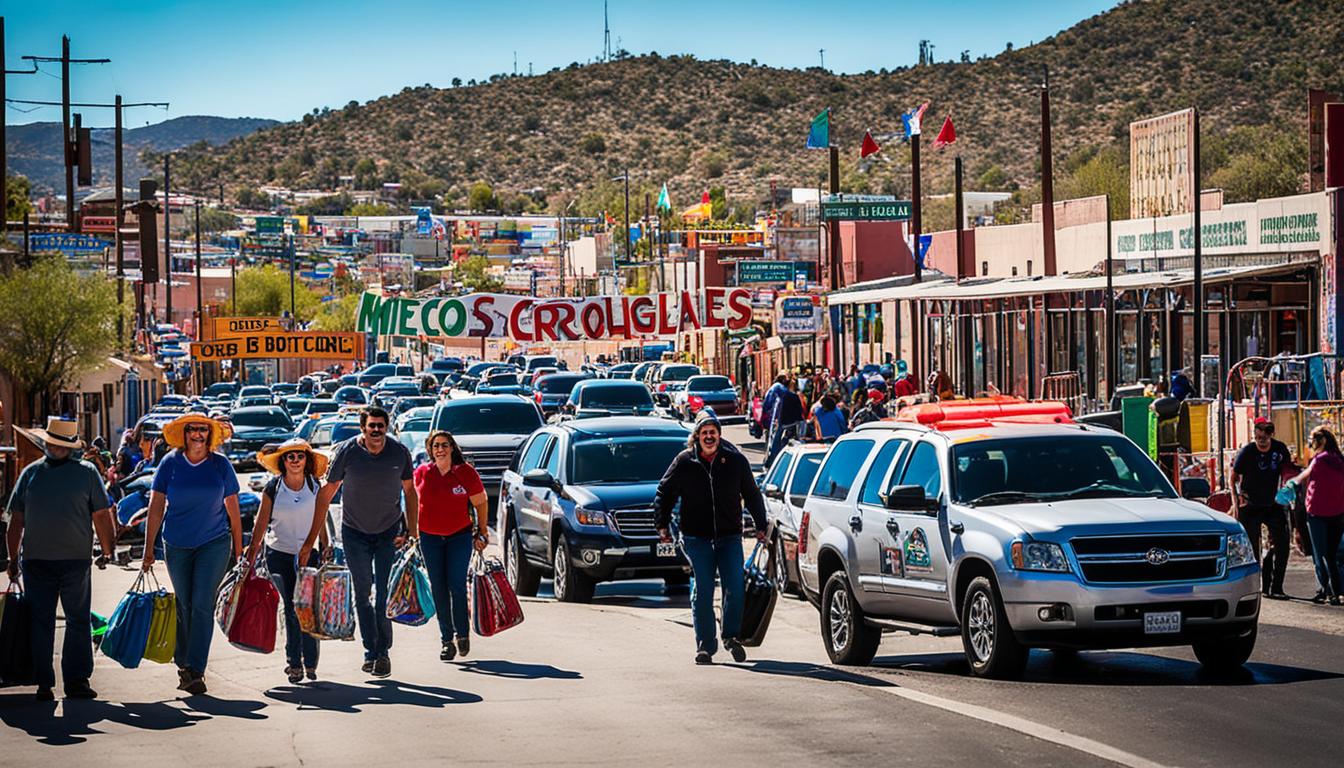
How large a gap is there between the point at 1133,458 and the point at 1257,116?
115 meters

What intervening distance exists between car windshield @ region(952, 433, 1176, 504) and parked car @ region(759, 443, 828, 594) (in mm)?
2330

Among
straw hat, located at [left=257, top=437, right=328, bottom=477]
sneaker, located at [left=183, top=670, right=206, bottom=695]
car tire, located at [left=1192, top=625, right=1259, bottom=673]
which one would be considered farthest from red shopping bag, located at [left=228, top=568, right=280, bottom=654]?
car tire, located at [left=1192, top=625, right=1259, bottom=673]

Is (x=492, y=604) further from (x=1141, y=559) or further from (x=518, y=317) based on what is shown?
(x=518, y=317)

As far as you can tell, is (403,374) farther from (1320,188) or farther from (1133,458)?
(1133,458)

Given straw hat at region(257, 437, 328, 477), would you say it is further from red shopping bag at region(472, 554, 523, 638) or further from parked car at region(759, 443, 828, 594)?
parked car at region(759, 443, 828, 594)

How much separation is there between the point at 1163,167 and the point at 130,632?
113ft

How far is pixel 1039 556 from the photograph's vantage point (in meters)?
12.4

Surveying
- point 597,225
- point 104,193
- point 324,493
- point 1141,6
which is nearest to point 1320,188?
point 324,493

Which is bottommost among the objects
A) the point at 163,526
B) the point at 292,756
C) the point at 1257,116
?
the point at 292,756

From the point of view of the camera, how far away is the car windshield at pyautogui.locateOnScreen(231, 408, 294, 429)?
1992 inches

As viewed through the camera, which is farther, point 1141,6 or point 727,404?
point 1141,6

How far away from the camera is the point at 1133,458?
13.6 metres

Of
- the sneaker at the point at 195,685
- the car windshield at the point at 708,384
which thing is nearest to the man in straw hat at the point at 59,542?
the sneaker at the point at 195,685

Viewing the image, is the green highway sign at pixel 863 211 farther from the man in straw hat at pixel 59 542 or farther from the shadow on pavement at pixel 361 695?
the man in straw hat at pixel 59 542
